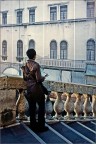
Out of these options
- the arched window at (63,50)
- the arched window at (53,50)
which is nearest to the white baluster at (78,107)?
the arched window at (63,50)

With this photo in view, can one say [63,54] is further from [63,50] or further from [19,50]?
[19,50]

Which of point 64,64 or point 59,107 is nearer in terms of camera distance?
point 59,107

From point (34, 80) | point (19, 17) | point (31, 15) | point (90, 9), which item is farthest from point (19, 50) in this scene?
point (34, 80)

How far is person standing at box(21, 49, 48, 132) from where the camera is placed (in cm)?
479

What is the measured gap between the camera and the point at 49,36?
27.8m

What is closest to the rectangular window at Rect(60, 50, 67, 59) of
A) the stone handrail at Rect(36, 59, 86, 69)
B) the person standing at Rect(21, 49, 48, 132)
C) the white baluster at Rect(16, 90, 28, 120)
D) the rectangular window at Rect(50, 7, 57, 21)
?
the stone handrail at Rect(36, 59, 86, 69)

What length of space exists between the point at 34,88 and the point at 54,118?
1062 mm

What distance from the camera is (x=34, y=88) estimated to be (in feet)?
15.8

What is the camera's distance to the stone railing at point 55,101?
5.05 m

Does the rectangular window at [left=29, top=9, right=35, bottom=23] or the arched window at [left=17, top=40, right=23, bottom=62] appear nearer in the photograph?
the rectangular window at [left=29, top=9, right=35, bottom=23]

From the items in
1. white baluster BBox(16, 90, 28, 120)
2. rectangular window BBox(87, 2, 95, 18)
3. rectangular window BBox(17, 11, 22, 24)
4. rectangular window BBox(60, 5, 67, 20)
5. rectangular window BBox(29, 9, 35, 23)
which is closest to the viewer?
white baluster BBox(16, 90, 28, 120)

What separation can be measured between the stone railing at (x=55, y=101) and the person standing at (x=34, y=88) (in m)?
0.38

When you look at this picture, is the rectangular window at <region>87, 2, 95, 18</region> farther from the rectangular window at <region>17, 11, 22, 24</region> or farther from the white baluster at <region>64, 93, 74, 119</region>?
the white baluster at <region>64, 93, 74, 119</region>

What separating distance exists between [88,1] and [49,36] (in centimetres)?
502
